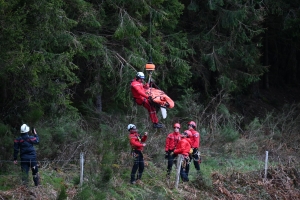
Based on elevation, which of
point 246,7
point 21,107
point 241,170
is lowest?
point 241,170

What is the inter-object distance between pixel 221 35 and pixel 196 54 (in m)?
1.41

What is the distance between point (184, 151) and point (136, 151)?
1.74 m

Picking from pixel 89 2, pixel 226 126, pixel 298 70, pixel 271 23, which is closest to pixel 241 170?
pixel 226 126

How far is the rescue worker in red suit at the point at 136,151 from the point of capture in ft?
52.4

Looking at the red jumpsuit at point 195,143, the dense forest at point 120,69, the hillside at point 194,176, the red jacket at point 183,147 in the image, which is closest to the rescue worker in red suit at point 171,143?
the red jacket at point 183,147

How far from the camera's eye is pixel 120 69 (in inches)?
811

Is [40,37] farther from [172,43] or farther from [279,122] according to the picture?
[279,122]

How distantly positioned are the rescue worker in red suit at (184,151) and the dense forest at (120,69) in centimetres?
90

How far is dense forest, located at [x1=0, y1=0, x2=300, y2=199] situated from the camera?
1524cm

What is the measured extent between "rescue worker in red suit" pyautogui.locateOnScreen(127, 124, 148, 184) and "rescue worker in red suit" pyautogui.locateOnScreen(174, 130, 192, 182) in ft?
4.62

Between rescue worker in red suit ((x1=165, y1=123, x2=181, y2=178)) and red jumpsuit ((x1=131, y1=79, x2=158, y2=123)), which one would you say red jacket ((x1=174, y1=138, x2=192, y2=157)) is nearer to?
rescue worker in red suit ((x1=165, y1=123, x2=181, y2=178))

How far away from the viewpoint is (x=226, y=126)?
81.3 ft

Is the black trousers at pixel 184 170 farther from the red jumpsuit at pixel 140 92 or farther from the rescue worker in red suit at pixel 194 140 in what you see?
the red jumpsuit at pixel 140 92

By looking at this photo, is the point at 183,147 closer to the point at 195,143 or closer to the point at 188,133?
the point at 188,133
